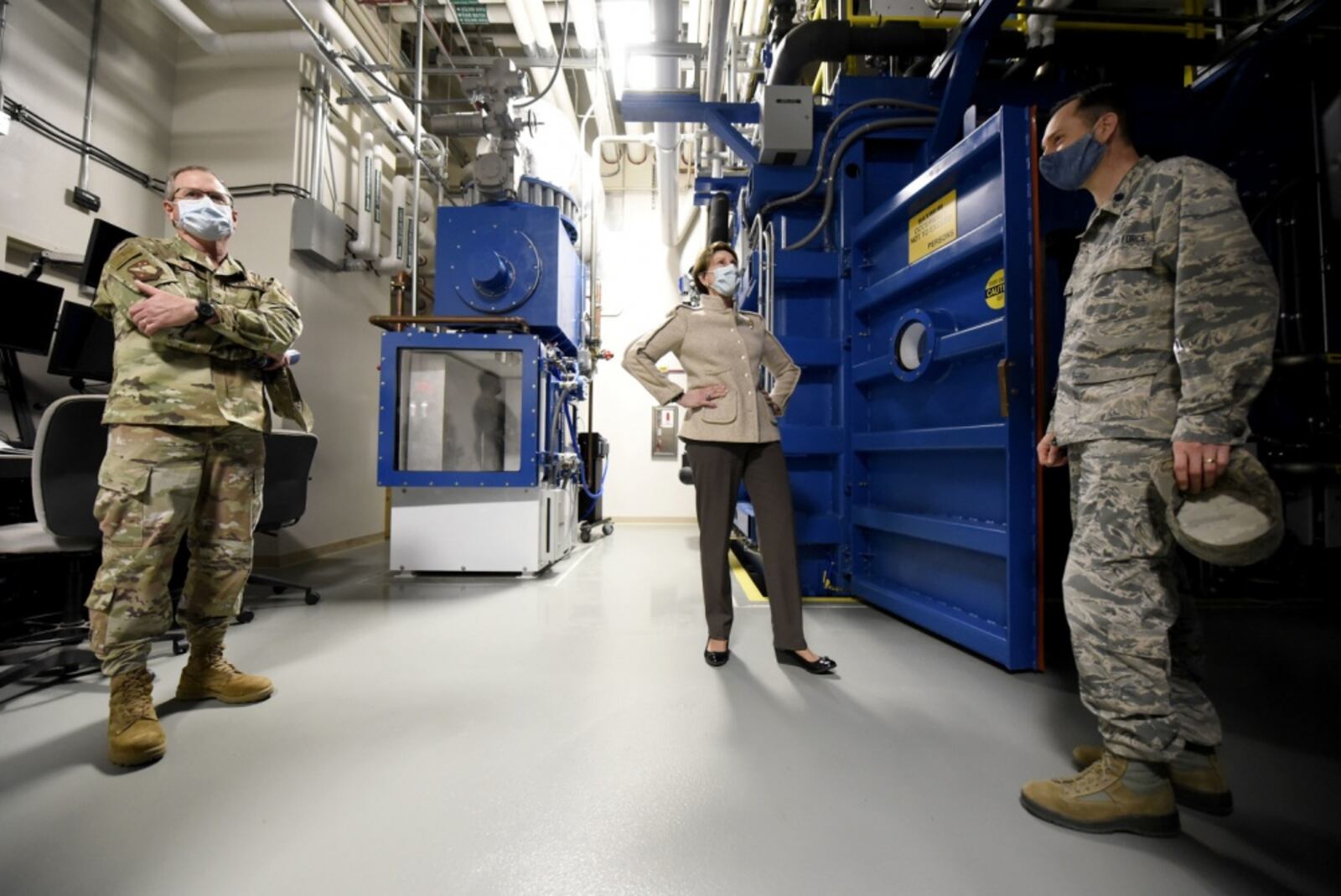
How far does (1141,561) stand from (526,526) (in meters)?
3.07

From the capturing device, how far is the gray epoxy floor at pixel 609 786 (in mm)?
970

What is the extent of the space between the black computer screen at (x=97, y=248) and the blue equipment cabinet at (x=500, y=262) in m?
1.66

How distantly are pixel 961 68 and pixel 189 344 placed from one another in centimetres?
323

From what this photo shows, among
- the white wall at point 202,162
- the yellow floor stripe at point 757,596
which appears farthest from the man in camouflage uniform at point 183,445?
the white wall at point 202,162

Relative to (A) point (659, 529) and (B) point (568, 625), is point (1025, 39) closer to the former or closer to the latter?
(B) point (568, 625)

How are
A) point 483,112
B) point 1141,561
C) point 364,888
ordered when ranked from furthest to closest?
point 483,112 → point 1141,561 → point 364,888

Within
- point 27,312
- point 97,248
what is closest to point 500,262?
point 97,248

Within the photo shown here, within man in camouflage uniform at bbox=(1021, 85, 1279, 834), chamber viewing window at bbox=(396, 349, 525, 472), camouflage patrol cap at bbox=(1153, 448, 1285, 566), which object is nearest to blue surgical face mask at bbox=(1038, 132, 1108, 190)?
man in camouflage uniform at bbox=(1021, 85, 1279, 834)

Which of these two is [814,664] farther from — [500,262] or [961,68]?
[500,262]

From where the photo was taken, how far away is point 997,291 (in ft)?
6.46

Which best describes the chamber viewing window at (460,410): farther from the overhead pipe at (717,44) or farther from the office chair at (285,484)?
the overhead pipe at (717,44)

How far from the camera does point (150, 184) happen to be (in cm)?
373

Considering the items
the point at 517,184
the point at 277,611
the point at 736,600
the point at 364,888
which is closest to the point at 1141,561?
the point at 364,888

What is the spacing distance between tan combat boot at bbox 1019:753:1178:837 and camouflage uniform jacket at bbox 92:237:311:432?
240 cm
